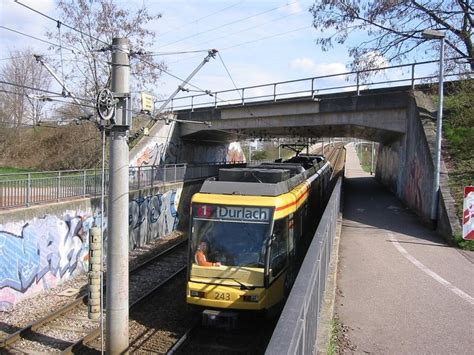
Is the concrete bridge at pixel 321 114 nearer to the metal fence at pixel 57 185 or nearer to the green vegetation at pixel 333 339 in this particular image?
the metal fence at pixel 57 185

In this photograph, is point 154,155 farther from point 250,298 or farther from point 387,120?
point 250,298

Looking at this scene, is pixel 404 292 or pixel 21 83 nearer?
pixel 404 292

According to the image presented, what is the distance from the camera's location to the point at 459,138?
18.5m

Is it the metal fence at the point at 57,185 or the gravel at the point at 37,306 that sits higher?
the metal fence at the point at 57,185

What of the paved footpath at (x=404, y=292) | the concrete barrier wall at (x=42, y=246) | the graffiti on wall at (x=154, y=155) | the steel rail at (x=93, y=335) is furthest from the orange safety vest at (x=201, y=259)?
the graffiti on wall at (x=154, y=155)

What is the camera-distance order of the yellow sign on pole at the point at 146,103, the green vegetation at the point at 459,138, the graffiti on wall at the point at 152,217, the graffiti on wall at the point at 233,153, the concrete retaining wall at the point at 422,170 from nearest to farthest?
1. the yellow sign on pole at the point at 146,103
2. the concrete retaining wall at the point at 422,170
3. the green vegetation at the point at 459,138
4. the graffiti on wall at the point at 152,217
5. the graffiti on wall at the point at 233,153

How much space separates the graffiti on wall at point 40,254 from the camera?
12.6 metres

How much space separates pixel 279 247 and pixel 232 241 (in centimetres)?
102

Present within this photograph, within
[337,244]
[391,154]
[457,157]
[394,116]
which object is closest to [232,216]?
[337,244]

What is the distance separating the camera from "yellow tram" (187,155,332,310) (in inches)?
379

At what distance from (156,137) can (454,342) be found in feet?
93.0

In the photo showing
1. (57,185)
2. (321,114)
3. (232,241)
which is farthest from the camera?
(321,114)

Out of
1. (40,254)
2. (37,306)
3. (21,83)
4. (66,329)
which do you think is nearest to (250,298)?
(66,329)

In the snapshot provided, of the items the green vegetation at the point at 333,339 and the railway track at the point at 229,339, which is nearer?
the green vegetation at the point at 333,339
